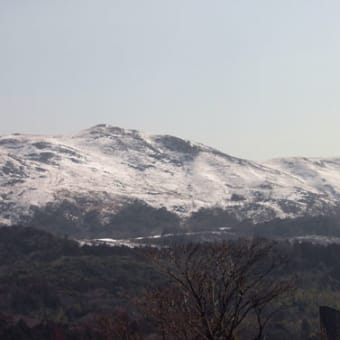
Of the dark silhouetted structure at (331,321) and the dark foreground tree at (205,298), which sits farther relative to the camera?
the dark silhouetted structure at (331,321)

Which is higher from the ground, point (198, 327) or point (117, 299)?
point (198, 327)

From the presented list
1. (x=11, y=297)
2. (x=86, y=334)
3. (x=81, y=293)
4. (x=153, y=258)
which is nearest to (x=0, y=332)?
(x=86, y=334)

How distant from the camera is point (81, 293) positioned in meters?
190

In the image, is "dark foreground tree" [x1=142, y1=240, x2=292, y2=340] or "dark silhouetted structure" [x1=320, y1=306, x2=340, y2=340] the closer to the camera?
"dark foreground tree" [x1=142, y1=240, x2=292, y2=340]

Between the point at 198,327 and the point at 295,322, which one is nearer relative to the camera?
the point at 198,327

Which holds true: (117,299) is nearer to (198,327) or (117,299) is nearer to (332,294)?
(332,294)

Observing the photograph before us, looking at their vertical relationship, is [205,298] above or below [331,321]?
above

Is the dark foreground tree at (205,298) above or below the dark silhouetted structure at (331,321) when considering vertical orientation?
above

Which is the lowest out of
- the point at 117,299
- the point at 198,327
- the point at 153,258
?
the point at 117,299

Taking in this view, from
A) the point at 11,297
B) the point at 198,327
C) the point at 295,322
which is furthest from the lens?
the point at 11,297

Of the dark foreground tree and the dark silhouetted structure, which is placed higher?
the dark foreground tree

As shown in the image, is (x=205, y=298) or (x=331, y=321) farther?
(x=331, y=321)

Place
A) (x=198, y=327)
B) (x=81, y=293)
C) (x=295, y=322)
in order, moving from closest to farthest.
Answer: (x=198, y=327) → (x=295, y=322) → (x=81, y=293)

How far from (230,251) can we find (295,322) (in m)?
117
